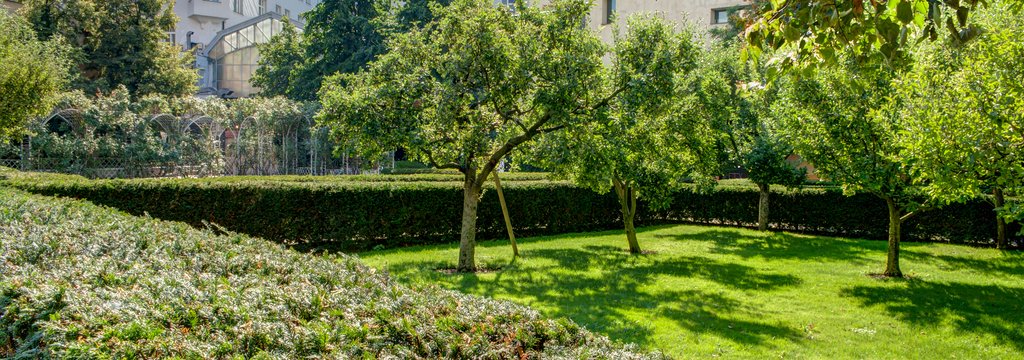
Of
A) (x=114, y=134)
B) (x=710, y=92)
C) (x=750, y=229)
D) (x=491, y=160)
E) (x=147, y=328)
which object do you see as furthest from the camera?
(x=114, y=134)

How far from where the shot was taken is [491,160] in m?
11.6

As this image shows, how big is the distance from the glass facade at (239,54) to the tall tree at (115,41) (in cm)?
835

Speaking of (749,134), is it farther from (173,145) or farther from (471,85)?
(173,145)

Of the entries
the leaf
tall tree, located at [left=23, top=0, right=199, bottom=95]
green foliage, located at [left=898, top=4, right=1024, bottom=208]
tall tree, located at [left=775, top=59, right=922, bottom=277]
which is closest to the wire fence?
tall tree, located at [left=23, top=0, right=199, bottom=95]

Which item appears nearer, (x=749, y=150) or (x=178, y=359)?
(x=178, y=359)

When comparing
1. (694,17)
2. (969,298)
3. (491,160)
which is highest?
(694,17)

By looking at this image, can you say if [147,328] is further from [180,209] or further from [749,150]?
[749,150]

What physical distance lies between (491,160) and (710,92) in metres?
7.20

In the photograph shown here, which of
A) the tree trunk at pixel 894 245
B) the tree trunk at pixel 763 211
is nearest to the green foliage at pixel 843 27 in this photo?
the tree trunk at pixel 894 245

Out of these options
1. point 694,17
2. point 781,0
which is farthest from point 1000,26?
point 694,17

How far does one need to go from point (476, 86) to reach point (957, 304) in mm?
7391

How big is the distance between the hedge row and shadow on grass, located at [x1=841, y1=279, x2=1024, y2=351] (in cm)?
646

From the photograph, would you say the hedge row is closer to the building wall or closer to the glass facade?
the building wall

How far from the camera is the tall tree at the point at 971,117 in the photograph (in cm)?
767
